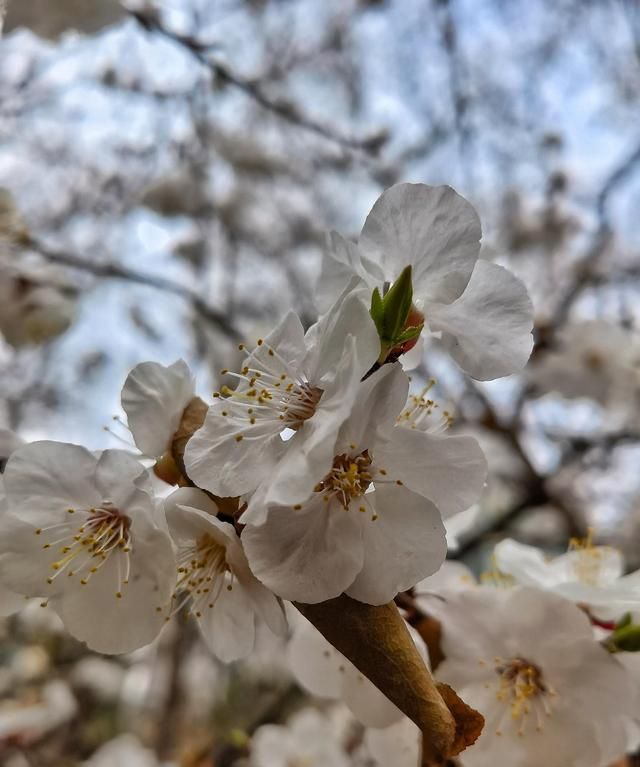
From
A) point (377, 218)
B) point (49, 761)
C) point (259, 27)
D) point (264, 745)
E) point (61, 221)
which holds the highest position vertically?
point (377, 218)

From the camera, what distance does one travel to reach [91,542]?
0.58 meters

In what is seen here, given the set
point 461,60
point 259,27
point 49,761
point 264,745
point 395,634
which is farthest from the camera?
point 259,27

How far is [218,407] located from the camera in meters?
0.53

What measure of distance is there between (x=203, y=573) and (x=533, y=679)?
0.40 m

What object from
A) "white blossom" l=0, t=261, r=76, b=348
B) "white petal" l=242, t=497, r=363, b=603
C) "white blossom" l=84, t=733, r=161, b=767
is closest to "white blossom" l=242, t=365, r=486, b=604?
"white petal" l=242, t=497, r=363, b=603

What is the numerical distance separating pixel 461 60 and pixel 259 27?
1.15 m

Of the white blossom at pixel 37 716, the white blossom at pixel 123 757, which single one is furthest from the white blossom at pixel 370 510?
the white blossom at pixel 123 757

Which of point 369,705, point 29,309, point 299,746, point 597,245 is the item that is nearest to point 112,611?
point 369,705

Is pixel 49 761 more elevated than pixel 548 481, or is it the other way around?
pixel 548 481

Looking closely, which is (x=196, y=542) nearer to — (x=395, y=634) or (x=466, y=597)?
(x=395, y=634)

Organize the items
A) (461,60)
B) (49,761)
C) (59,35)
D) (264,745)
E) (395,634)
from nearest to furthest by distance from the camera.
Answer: (395,634) < (59,35) < (264,745) < (49,761) < (461,60)

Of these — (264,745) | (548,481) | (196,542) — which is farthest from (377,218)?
(548,481)

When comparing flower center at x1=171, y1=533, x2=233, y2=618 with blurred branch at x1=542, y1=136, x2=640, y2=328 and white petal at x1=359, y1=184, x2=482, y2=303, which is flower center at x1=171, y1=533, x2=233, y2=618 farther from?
blurred branch at x1=542, y1=136, x2=640, y2=328

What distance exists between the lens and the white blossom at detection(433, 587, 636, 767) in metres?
0.70
